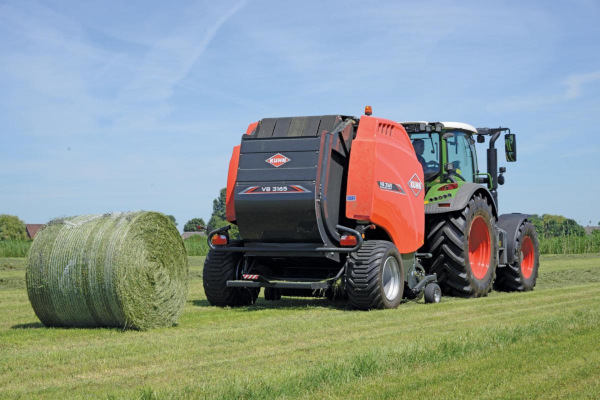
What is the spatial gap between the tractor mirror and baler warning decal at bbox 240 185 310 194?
4.91 m

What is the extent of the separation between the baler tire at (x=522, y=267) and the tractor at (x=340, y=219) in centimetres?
189

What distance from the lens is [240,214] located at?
1048 centimetres

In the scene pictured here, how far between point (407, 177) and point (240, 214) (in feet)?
8.23

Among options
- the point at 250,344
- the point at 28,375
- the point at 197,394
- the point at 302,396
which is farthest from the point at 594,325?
the point at 28,375

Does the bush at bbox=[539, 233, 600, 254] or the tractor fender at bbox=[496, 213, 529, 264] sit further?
the bush at bbox=[539, 233, 600, 254]

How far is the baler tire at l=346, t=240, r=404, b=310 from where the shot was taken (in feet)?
33.3

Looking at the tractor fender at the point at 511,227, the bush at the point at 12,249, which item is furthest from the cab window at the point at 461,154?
the bush at the point at 12,249

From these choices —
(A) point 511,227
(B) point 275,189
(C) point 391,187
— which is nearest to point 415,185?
(C) point 391,187

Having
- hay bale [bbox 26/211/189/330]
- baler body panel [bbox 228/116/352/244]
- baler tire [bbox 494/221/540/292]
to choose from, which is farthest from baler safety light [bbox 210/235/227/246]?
baler tire [bbox 494/221/540/292]

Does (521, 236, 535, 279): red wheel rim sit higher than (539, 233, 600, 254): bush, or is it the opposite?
(539, 233, 600, 254): bush

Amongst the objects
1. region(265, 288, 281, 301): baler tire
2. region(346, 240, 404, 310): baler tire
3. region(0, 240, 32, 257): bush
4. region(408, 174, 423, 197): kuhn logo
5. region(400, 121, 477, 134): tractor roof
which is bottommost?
region(265, 288, 281, 301): baler tire

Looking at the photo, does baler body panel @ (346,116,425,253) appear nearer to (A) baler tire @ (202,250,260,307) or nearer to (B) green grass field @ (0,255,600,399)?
(B) green grass field @ (0,255,600,399)

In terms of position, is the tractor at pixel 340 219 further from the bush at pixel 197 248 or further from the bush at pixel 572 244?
the bush at pixel 572 244

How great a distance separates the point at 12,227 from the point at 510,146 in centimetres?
6327
